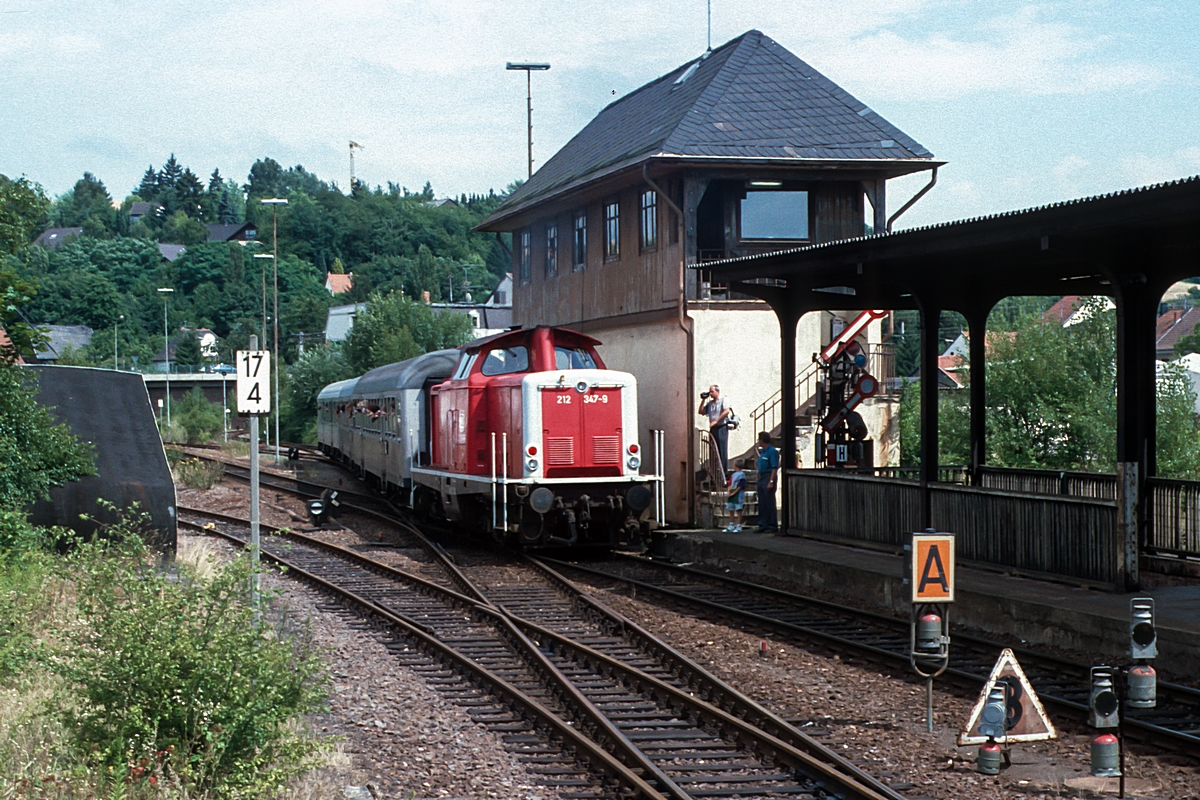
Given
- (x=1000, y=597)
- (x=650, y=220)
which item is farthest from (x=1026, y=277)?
(x=650, y=220)

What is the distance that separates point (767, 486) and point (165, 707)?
13.5m

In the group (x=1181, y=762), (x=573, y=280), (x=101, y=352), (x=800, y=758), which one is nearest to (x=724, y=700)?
(x=800, y=758)

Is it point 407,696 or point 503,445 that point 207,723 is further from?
point 503,445

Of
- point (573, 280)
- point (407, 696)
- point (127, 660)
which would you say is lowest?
point (407, 696)

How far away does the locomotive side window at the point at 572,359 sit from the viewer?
18.8 meters

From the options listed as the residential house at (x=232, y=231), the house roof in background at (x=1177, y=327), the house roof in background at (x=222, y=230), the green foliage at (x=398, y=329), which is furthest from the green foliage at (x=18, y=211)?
the house roof in background at (x=222, y=230)

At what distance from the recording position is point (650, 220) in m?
23.5

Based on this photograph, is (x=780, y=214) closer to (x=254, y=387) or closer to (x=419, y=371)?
(x=419, y=371)

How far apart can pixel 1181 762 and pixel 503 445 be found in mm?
10934

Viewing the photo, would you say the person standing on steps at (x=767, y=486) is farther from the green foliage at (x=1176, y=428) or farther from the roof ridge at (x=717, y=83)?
the green foliage at (x=1176, y=428)

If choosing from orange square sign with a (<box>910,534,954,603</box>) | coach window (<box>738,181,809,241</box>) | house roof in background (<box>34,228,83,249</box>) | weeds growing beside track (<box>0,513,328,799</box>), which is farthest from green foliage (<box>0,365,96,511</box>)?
house roof in background (<box>34,228,83,249</box>)

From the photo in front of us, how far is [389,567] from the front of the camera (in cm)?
1725

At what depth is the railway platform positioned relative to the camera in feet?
35.1

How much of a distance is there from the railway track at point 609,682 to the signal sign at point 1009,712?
0.98 m
